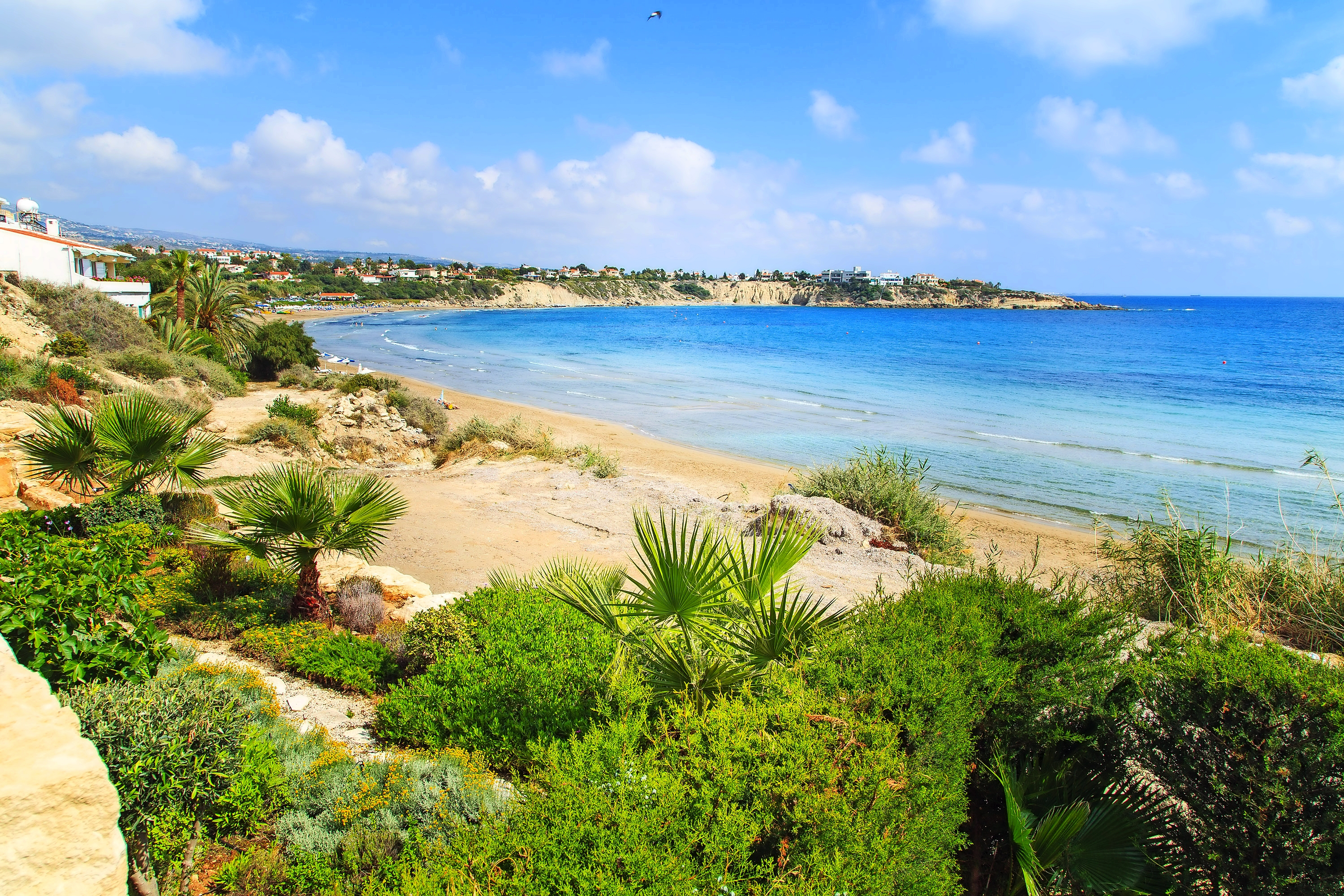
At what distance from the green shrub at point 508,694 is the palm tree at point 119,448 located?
5005 millimetres

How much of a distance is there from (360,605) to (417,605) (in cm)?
62

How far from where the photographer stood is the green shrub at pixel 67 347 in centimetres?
2012

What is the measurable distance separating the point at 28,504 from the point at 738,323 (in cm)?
10778

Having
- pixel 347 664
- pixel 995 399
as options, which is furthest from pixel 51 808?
pixel 995 399

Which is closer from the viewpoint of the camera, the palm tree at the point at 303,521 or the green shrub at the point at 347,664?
the green shrub at the point at 347,664

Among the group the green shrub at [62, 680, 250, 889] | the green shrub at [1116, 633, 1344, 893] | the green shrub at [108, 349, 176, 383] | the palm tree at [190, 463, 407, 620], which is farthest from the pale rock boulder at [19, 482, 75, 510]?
the green shrub at [108, 349, 176, 383]

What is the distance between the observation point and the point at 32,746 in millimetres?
2133

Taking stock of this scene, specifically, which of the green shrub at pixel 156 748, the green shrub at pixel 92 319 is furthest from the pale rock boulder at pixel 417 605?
the green shrub at pixel 92 319

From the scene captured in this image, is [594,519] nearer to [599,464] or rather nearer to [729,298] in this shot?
[599,464]

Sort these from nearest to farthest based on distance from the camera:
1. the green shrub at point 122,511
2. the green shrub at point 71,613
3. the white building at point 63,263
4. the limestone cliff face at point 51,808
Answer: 1. the limestone cliff face at point 51,808
2. the green shrub at point 71,613
3. the green shrub at point 122,511
4. the white building at point 63,263

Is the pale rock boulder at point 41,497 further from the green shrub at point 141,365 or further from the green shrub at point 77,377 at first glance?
the green shrub at point 141,365

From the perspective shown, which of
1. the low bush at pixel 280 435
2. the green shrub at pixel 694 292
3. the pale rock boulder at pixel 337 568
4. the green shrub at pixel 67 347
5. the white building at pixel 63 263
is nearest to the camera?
the pale rock boulder at pixel 337 568

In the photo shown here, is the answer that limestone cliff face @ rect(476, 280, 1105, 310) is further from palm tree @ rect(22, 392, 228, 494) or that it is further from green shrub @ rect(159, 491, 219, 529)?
palm tree @ rect(22, 392, 228, 494)

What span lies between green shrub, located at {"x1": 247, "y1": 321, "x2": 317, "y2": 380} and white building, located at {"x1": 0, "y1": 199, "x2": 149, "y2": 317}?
4785 millimetres
